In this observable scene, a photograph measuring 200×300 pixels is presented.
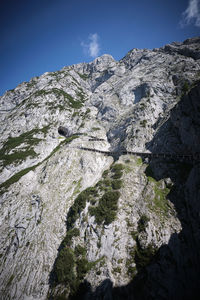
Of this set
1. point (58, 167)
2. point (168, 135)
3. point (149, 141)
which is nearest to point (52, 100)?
Result: point (58, 167)

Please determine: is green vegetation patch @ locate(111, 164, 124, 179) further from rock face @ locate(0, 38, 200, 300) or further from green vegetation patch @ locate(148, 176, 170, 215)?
green vegetation patch @ locate(148, 176, 170, 215)

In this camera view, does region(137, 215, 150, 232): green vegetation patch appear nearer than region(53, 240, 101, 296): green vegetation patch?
No

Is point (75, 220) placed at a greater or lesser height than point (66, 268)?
greater

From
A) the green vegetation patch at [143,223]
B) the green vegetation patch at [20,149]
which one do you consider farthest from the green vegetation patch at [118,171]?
the green vegetation patch at [20,149]

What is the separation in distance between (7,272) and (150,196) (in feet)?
110

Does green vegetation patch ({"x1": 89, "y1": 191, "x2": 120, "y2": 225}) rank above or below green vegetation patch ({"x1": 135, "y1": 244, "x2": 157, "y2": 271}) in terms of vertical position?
above

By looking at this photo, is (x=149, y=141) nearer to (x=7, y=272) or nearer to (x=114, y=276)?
(x=114, y=276)

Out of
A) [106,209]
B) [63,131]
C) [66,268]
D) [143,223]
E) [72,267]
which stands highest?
[63,131]

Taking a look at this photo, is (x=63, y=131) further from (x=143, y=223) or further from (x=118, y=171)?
(x=143, y=223)

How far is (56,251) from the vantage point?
26.0 metres

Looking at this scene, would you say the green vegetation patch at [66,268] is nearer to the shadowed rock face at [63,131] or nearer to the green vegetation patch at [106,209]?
the green vegetation patch at [106,209]

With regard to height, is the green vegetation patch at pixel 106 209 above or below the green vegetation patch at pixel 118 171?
below

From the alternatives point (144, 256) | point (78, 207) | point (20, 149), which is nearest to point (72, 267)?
point (78, 207)

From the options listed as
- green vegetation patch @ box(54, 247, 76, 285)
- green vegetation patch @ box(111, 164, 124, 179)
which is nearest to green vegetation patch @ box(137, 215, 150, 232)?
green vegetation patch @ box(111, 164, 124, 179)
